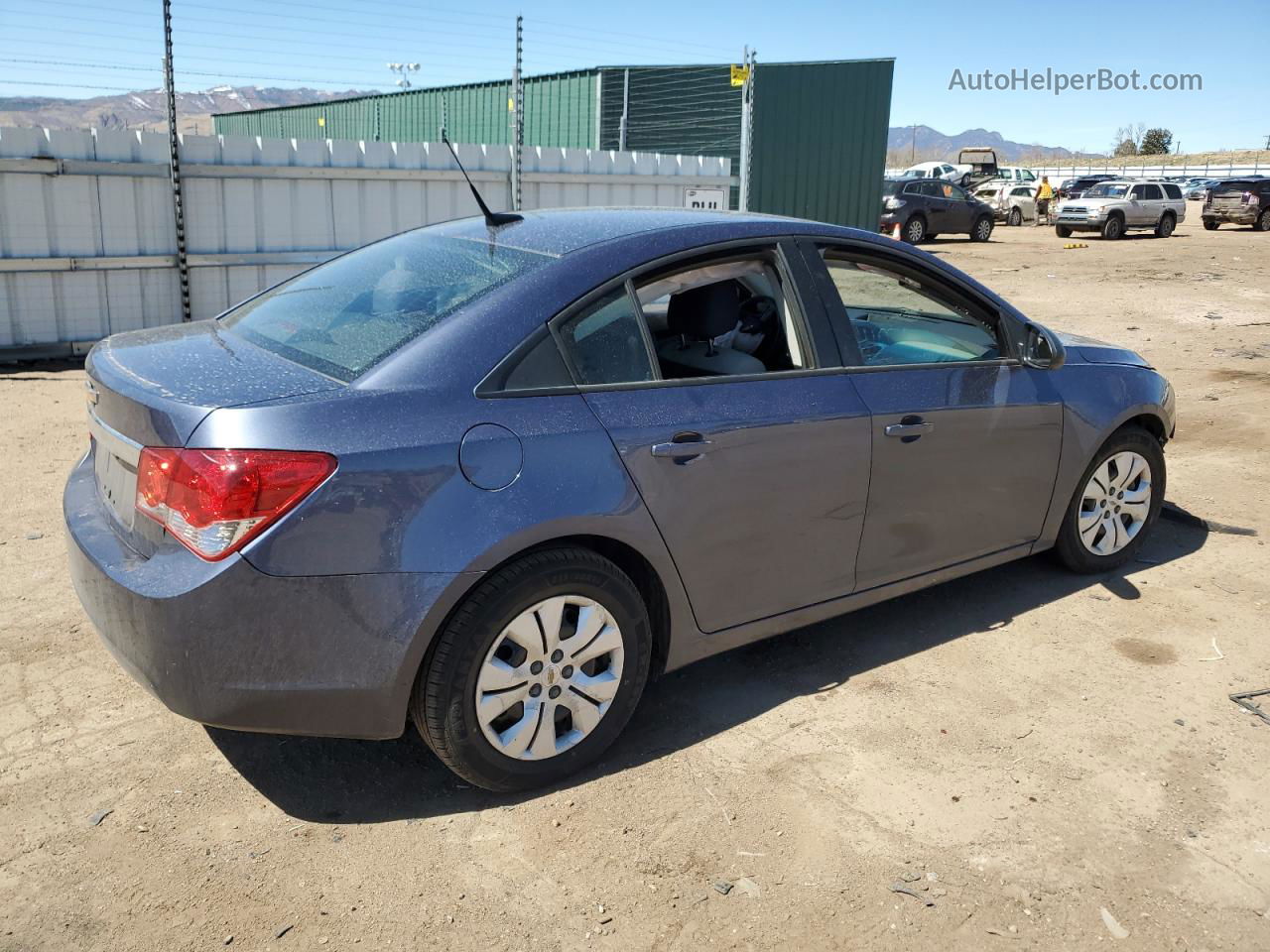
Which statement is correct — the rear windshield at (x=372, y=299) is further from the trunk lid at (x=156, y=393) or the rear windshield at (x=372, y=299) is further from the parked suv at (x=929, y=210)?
the parked suv at (x=929, y=210)

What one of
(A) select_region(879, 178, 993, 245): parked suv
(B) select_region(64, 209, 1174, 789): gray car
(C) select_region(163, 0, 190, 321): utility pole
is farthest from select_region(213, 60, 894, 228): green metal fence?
(B) select_region(64, 209, 1174, 789): gray car

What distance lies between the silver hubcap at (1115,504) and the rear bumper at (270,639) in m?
3.14

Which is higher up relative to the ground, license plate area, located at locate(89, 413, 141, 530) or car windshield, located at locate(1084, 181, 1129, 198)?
car windshield, located at locate(1084, 181, 1129, 198)

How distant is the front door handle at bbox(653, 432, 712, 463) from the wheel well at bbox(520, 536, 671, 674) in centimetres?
30

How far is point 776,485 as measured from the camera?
3.51 metres

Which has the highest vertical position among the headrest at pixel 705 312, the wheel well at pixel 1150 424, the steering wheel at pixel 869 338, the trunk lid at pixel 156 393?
the headrest at pixel 705 312

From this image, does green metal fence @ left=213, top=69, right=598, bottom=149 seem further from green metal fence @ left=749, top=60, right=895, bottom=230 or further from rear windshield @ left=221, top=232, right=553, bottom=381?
rear windshield @ left=221, top=232, right=553, bottom=381

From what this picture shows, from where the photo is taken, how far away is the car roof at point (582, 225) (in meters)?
3.47

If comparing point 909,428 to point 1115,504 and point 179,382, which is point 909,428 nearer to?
point 1115,504

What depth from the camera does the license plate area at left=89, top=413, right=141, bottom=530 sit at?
2924 mm

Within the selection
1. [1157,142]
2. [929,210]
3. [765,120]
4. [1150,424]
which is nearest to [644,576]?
[1150,424]

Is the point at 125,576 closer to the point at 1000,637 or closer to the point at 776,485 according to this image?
the point at 776,485

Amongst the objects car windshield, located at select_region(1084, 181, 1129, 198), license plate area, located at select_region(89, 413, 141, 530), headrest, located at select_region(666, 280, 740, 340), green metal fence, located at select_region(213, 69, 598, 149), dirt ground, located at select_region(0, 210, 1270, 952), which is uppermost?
green metal fence, located at select_region(213, 69, 598, 149)

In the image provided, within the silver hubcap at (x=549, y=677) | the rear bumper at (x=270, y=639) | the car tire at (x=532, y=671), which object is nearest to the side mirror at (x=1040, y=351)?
the car tire at (x=532, y=671)
